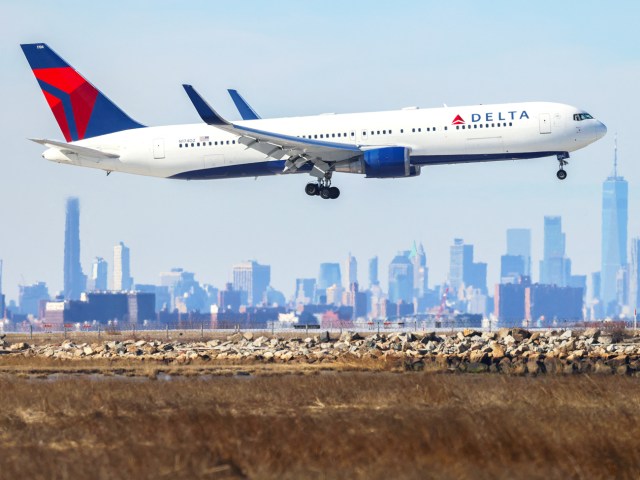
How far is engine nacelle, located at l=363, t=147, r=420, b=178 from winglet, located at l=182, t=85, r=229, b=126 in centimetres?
704

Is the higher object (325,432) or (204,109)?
(204,109)

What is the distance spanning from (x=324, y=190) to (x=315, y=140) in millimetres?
3427

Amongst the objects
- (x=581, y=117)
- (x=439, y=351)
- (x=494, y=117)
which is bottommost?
(x=439, y=351)

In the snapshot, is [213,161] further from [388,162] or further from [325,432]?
[325,432]

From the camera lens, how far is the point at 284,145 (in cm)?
5997

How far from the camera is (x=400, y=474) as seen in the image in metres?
18.4

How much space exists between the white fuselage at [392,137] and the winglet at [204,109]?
464 cm

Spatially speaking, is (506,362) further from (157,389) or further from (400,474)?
(400,474)

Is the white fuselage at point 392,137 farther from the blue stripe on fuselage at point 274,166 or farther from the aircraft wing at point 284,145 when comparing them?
the aircraft wing at point 284,145

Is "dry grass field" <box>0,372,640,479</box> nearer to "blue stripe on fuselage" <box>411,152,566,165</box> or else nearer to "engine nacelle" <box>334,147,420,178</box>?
"engine nacelle" <box>334,147,420,178</box>

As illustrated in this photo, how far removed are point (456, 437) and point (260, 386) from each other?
1244cm

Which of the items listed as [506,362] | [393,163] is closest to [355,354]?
[506,362]

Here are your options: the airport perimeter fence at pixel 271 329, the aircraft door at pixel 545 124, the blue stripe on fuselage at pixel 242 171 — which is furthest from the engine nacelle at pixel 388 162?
the airport perimeter fence at pixel 271 329

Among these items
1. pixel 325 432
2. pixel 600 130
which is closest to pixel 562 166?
pixel 600 130
